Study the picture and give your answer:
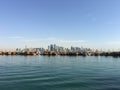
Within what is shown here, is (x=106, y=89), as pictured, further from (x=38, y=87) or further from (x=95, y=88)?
(x=38, y=87)

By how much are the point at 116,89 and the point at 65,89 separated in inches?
288

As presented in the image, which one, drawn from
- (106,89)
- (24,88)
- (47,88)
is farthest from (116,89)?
(24,88)

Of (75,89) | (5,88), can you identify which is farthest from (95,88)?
(5,88)

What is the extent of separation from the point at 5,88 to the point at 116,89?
16.0 m

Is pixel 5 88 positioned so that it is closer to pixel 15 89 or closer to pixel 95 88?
pixel 15 89

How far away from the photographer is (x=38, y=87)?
23.6m

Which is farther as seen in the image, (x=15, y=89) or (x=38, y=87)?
(x=38, y=87)

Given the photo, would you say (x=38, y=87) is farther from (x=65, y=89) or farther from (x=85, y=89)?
(x=85, y=89)

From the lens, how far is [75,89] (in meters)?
22.7

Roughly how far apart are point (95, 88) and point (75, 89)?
3.04 metres

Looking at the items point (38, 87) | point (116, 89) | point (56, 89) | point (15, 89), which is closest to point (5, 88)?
point (15, 89)

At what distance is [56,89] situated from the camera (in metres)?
22.5

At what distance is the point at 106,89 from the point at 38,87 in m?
10.0

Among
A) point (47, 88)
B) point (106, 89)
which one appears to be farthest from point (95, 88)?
point (47, 88)
